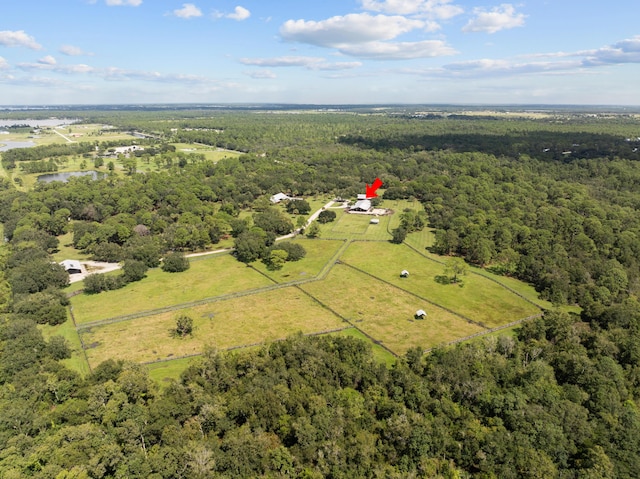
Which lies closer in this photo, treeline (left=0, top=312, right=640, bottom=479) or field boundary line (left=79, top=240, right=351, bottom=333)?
treeline (left=0, top=312, right=640, bottom=479)

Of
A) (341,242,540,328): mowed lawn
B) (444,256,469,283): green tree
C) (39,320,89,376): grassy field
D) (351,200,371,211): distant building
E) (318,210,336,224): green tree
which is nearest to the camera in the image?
→ (39,320,89,376): grassy field

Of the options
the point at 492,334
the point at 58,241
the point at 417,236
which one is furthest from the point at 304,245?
the point at 58,241

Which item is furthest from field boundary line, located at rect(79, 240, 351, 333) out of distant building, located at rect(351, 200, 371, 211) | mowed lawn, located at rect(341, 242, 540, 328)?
distant building, located at rect(351, 200, 371, 211)

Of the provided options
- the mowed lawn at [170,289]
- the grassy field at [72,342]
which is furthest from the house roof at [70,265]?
the grassy field at [72,342]

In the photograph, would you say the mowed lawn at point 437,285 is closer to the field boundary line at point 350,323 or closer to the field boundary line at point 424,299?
the field boundary line at point 424,299

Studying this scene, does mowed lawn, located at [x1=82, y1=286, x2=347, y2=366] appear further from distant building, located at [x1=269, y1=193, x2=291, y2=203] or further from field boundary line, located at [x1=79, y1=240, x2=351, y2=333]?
distant building, located at [x1=269, y1=193, x2=291, y2=203]

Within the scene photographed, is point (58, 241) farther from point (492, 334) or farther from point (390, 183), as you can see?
point (390, 183)

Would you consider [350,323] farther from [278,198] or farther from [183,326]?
[278,198]

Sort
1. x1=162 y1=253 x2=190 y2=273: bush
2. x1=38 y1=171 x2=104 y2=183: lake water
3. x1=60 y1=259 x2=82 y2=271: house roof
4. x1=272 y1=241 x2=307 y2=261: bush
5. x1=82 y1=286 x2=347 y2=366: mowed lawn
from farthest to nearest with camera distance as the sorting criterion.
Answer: x1=38 y1=171 x2=104 y2=183: lake water < x1=272 y1=241 x2=307 y2=261: bush < x1=162 y1=253 x2=190 y2=273: bush < x1=60 y1=259 x2=82 y2=271: house roof < x1=82 y1=286 x2=347 y2=366: mowed lawn

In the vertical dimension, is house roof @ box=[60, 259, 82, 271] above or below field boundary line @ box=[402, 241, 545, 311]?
above
